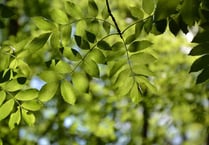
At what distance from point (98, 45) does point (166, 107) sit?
584 cm

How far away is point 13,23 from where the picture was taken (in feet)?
31.2

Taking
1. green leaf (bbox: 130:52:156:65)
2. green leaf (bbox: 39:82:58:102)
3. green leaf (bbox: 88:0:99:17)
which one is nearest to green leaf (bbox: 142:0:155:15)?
green leaf (bbox: 130:52:156:65)

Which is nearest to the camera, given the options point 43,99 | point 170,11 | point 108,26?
point 170,11

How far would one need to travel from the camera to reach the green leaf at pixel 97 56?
6.11 feet

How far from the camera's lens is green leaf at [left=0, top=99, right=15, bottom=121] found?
76.2 inches

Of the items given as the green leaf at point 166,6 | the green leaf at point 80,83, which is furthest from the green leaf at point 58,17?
the green leaf at point 166,6

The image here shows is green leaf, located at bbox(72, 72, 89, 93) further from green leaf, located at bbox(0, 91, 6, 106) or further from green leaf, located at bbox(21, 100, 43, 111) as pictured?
green leaf, located at bbox(0, 91, 6, 106)

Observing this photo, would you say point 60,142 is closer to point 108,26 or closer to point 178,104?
point 178,104

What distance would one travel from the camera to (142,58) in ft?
6.07

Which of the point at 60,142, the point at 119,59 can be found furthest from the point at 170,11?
the point at 60,142

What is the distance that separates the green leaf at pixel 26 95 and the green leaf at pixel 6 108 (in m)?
0.04

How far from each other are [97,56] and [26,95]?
0.44 meters

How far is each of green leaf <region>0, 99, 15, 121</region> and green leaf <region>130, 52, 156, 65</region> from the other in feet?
2.06

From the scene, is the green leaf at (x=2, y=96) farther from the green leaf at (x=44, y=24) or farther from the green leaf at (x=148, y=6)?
the green leaf at (x=148, y=6)
